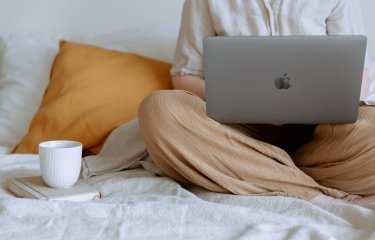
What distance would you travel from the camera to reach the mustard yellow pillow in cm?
183

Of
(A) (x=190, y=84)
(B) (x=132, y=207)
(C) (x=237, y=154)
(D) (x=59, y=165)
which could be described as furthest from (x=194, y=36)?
(B) (x=132, y=207)

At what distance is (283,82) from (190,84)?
0.50 meters

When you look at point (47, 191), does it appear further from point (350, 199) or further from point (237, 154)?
point (350, 199)

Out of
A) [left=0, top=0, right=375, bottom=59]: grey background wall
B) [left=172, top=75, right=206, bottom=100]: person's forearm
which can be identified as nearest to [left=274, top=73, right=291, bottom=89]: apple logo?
[left=172, top=75, right=206, bottom=100]: person's forearm

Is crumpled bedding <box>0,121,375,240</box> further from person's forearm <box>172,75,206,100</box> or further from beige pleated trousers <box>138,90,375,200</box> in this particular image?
person's forearm <box>172,75,206,100</box>

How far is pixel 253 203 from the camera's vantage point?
4.53 feet

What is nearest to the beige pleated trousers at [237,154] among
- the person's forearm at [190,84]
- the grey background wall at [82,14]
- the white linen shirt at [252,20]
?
the person's forearm at [190,84]

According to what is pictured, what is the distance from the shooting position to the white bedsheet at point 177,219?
43.3 inches

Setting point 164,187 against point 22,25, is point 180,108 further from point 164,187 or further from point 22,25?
point 22,25

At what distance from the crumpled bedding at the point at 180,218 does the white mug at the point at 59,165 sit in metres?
0.09

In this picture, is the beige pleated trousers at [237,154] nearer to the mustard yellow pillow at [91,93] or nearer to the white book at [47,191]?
the white book at [47,191]

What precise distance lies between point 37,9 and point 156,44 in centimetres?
53

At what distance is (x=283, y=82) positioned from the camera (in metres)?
1.32

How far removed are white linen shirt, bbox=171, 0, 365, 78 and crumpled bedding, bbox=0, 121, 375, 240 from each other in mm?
527
